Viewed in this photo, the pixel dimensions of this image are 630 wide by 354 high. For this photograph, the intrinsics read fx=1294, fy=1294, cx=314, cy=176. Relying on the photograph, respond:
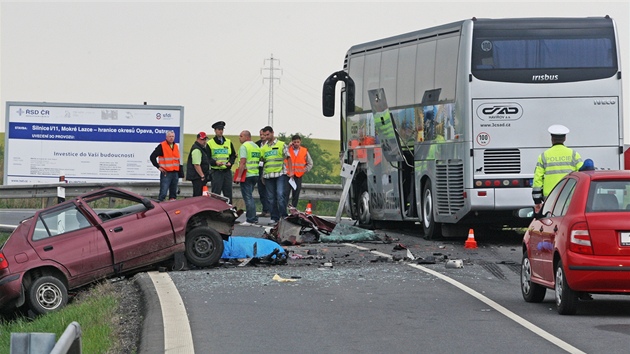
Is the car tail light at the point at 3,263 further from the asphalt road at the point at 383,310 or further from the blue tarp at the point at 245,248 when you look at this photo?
the blue tarp at the point at 245,248

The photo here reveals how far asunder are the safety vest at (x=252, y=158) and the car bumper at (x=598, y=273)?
1610 centimetres

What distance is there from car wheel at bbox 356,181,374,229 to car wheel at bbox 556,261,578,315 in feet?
46.2

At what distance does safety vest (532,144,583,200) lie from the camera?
15906 millimetres

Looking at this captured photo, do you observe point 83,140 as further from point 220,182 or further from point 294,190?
point 294,190

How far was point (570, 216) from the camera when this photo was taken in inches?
462

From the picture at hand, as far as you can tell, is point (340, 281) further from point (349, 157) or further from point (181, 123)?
point (181, 123)

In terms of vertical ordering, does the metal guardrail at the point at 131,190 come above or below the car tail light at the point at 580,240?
above

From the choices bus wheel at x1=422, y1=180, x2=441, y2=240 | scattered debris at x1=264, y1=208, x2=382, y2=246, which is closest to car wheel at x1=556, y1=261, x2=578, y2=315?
scattered debris at x1=264, y1=208, x2=382, y2=246

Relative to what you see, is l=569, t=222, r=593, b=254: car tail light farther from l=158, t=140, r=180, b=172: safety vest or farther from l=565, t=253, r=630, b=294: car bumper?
l=158, t=140, r=180, b=172: safety vest

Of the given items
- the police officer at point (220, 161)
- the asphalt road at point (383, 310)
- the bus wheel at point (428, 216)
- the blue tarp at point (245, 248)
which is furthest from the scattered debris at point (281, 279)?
the police officer at point (220, 161)

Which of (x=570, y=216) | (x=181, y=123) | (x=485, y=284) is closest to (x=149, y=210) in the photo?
(x=485, y=284)

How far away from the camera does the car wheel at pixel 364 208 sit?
26188mm

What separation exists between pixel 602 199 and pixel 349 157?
51.3 feet

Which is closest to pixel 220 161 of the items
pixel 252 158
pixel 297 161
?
pixel 252 158
